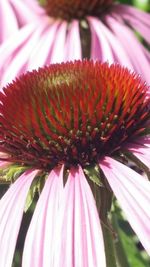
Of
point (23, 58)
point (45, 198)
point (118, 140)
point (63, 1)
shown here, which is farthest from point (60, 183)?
point (63, 1)

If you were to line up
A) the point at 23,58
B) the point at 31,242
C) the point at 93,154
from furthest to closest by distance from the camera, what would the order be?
1. the point at 23,58
2. the point at 93,154
3. the point at 31,242

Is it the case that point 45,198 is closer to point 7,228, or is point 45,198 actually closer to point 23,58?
point 7,228

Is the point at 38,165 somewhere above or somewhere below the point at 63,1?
below

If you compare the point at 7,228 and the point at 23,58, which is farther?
the point at 23,58

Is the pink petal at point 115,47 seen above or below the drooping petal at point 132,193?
above

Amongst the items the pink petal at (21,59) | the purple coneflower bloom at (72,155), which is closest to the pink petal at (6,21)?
the pink petal at (21,59)

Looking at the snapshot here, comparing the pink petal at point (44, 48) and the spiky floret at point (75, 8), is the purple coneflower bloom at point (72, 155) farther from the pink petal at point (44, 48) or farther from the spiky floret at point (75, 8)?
the spiky floret at point (75, 8)

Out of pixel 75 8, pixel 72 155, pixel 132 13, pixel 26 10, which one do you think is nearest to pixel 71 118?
pixel 72 155
